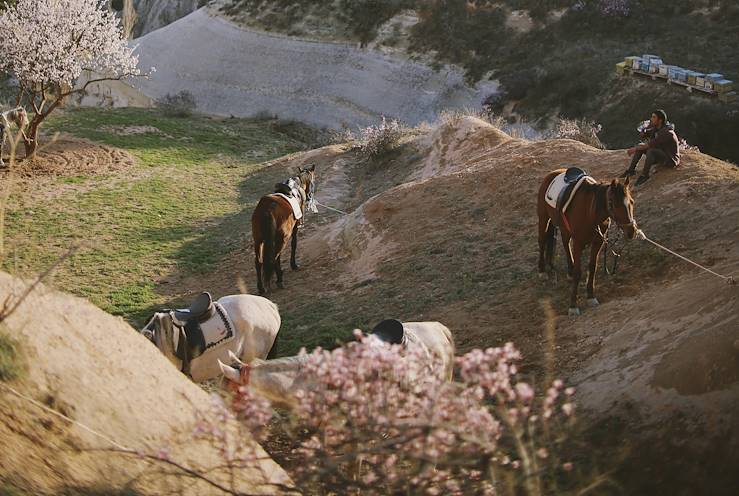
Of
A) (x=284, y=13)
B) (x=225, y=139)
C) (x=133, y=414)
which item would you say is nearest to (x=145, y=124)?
(x=225, y=139)

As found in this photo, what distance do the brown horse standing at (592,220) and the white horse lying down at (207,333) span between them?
16.5 feet

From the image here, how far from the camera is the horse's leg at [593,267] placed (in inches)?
505

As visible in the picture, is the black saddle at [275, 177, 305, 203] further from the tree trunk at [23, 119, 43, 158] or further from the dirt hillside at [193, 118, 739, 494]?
the tree trunk at [23, 119, 43, 158]

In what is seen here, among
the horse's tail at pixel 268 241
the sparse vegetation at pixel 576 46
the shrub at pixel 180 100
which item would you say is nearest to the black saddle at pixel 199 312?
the horse's tail at pixel 268 241

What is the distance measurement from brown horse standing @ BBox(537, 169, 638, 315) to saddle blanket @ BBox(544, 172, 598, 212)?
0.07 metres

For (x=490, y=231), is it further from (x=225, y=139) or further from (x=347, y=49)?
(x=347, y=49)

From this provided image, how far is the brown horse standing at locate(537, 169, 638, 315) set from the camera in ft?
39.5

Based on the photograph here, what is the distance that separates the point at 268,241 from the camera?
16.9 metres

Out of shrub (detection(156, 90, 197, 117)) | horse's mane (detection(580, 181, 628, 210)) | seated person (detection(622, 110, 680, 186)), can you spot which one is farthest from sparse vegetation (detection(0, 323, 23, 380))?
shrub (detection(156, 90, 197, 117))

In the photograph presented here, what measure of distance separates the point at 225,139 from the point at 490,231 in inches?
831

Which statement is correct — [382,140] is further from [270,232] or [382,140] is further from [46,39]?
[270,232]

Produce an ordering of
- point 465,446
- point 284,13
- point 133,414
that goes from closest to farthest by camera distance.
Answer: point 465,446
point 133,414
point 284,13

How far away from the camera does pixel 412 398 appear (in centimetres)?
619

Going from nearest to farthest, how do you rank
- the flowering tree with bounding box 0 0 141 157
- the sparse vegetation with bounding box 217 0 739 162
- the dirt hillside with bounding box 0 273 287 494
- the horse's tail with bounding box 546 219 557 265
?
the dirt hillside with bounding box 0 273 287 494 < the horse's tail with bounding box 546 219 557 265 < the flowering tree with bounding box 0 0 141 157 < the sparse vegetation with bounding box 217 0 739 162
